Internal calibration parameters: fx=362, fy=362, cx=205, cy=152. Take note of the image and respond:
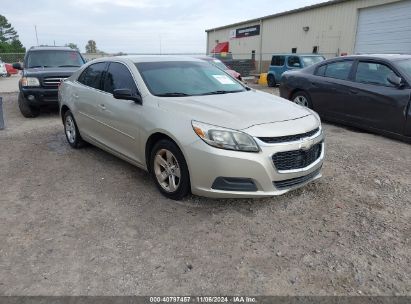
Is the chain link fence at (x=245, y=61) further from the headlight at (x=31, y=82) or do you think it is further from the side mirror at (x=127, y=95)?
the side mirror at (x=127, y=95)

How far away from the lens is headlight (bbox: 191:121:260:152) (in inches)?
132

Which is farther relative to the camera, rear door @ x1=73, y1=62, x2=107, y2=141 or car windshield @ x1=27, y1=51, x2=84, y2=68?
car windshield @ x1=27, y1=51, x2=84, y2=68

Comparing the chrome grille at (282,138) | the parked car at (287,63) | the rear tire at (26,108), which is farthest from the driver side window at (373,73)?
the parked car at (287,63)

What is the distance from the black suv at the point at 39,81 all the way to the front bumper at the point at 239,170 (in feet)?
21.2

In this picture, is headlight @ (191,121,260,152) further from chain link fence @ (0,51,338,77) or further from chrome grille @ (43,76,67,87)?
chain link fence @ (0,51,338,77)

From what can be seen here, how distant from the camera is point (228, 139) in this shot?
3.38 m

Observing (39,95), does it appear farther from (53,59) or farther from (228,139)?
(228,139)

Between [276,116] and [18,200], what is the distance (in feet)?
9.88

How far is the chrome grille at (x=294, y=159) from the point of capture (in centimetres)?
345

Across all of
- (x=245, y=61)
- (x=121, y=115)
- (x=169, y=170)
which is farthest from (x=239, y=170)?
(x=245, y=61)

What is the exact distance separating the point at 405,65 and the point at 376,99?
753 millimetres

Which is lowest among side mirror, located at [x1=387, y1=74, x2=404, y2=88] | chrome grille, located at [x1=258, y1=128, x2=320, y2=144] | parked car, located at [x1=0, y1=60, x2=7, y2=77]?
parked car, located at [x1=0, y1=60, x2=7, y2=77]

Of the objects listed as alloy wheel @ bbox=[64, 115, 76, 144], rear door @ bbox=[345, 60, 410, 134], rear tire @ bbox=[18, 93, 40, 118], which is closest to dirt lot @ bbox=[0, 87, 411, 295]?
alloy wheel @ bbox=[64, 115, 76, 144]

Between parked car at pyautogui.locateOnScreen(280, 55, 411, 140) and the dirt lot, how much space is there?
1.39m
